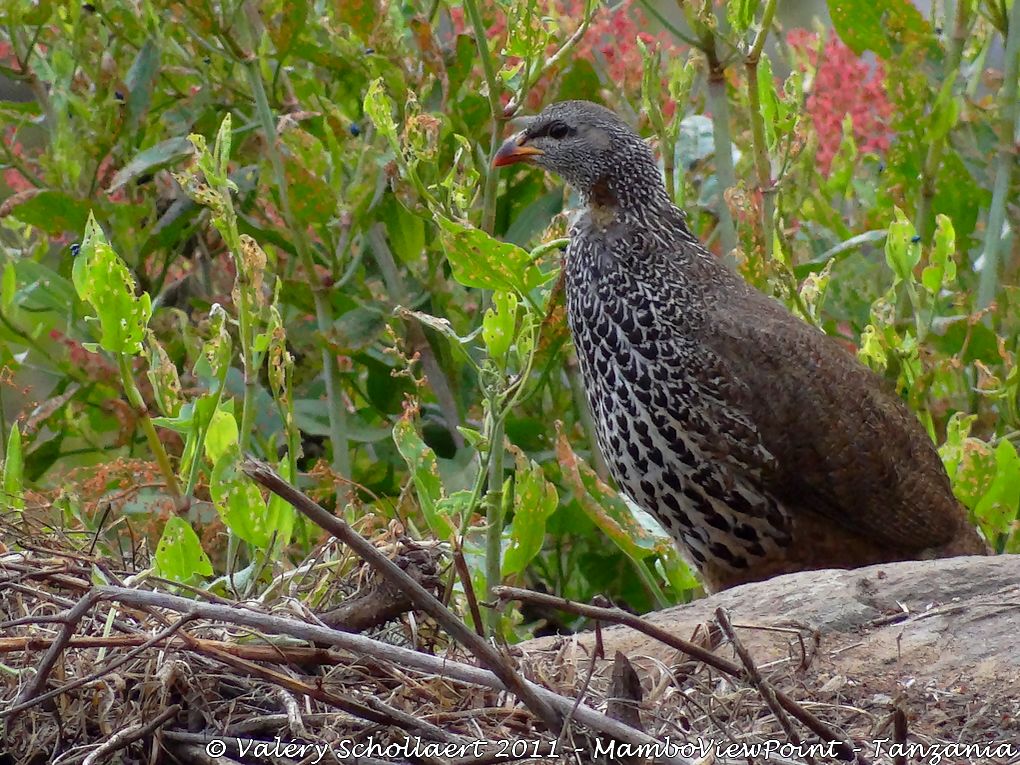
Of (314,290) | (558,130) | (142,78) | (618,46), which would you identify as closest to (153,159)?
(142,78)

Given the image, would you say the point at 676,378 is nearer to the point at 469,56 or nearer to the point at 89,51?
the point at 469,56

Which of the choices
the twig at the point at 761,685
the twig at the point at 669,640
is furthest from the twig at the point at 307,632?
the twig at the point at 761,685

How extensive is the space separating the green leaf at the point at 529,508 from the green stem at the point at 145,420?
0.71 metres

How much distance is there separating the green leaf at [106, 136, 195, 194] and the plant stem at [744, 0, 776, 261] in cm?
143

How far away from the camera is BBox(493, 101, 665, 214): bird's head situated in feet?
13.3

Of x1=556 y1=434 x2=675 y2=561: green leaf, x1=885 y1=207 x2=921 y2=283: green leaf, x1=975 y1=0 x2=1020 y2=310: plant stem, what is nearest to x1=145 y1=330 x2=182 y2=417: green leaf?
x1=556 y1=434 x2=675 y2=561: green leaf

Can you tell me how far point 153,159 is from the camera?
13.1 feet

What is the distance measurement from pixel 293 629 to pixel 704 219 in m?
3.02

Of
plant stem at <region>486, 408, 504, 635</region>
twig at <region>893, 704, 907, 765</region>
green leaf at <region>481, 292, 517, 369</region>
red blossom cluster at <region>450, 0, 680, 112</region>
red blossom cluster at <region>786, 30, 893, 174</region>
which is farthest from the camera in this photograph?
red blossom cluster at <region>786, 30, 893, 174</region>

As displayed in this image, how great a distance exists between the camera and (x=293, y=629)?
209 centimetres

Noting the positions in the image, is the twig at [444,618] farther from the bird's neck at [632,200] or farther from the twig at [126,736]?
the bird's neck at [632,200]

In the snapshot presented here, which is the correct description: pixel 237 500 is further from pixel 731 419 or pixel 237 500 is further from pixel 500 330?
pixel 731 419

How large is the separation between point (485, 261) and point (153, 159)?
4.16 feet

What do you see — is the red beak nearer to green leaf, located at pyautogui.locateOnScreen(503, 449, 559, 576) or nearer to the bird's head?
the bird's head
